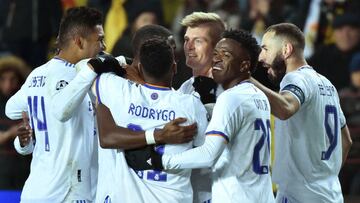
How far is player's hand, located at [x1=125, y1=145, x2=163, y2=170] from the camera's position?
5.80 meters

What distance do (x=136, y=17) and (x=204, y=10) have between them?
0.83 m

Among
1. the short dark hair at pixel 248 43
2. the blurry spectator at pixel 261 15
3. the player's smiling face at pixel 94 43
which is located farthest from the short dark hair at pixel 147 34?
the blurry spectator at pixel 261 15

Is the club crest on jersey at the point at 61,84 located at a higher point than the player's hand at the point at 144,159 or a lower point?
higher

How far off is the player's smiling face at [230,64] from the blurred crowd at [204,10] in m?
5.35

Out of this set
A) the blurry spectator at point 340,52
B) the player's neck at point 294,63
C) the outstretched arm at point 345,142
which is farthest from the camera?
the blurry spectator at point 340,52

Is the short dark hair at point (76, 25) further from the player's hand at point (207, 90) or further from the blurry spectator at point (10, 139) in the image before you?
the blurry spectator at point (10, 139)

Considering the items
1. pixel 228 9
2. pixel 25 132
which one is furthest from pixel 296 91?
pixel 228 9

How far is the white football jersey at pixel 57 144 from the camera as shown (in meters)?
6.47

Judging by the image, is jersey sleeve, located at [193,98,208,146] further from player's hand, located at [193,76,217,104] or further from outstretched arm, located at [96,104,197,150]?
player's hand, located at [193,76,217,104]

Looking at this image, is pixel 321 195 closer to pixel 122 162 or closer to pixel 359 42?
pixel 122 162

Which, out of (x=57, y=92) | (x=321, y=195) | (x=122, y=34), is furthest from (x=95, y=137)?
(x=122, y=34)

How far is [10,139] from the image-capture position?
34.5 feet

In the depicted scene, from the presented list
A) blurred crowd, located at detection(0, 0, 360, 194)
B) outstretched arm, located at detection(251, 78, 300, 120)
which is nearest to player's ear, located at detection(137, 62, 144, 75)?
outstretched arm, located at detection(251, 78, 300, 120)

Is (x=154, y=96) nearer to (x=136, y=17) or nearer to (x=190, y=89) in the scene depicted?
(x=190, y=89)
